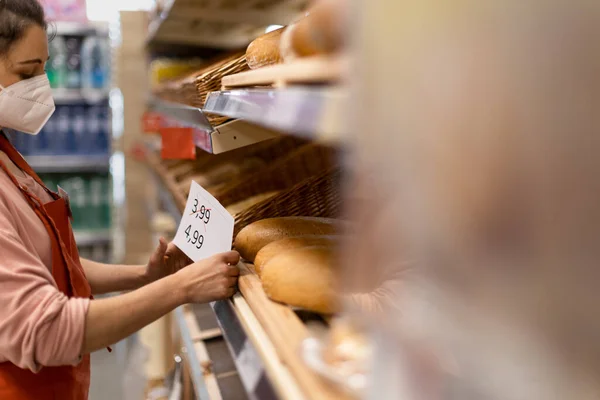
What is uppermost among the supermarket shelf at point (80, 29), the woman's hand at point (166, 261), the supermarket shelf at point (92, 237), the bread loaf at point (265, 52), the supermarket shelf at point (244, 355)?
the supermarket shelf at point (80, 29)

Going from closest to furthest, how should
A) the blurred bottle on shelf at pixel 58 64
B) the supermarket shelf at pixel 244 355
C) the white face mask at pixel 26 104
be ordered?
the supermarket shelf at pixel 244 355 < the white face mask at pixel 26 104 < the blurred bottle on shelf at pixel 58 64

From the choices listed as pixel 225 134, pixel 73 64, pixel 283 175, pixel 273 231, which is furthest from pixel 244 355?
pixel 73 64

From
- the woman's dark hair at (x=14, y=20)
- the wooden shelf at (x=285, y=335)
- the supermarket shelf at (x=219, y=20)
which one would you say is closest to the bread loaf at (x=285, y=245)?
the wooden shelf at (x=285, y=335)

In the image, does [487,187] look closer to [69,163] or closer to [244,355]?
[244,355]

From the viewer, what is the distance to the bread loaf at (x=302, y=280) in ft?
3.14

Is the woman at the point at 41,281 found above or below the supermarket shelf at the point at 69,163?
above

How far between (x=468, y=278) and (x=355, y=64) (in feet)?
0.74

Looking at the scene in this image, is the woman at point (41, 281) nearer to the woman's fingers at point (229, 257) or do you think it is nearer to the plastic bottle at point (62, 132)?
the woman's fingers at point (229, 257)

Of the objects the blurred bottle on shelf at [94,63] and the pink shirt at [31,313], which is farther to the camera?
the blurred bottle on shelf at [94,63]

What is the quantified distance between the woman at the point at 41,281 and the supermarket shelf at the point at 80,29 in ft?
12.0

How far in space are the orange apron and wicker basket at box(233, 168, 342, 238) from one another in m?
0.47

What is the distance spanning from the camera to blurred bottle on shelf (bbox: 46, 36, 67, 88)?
471cm

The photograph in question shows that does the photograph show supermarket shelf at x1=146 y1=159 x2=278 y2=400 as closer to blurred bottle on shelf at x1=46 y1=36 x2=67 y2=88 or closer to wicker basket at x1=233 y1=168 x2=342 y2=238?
wicker basket at x1=233 y1=168 x2=342 y2=238

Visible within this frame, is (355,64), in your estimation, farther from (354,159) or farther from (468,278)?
(468,278)
